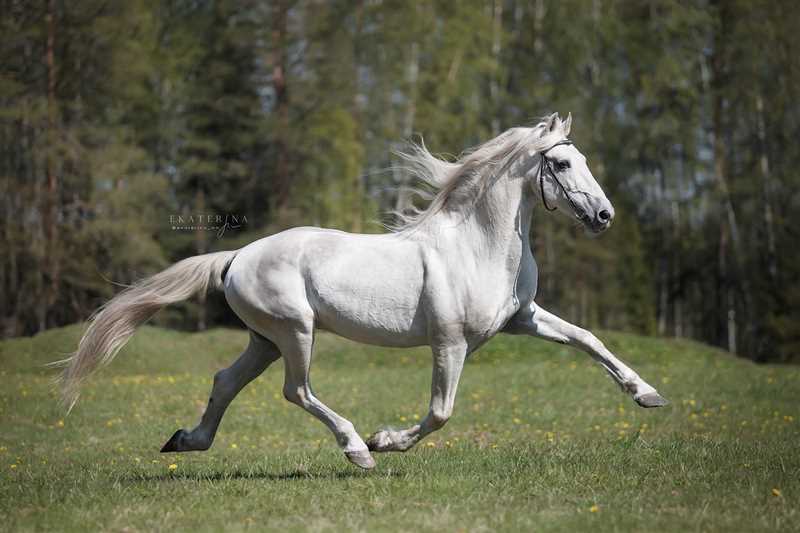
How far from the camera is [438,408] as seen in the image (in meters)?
5.92

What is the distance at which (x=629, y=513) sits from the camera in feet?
16.0

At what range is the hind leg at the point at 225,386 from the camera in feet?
21.4

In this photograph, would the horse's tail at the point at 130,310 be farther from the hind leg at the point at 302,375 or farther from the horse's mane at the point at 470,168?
the horse's mane at the point at 470,168

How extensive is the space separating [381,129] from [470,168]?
25626 millimetres

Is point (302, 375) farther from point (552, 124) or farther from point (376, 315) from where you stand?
point (552, 124)

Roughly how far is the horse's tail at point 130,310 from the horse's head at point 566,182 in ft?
7.75

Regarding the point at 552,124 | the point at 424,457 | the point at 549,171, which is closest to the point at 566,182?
the point at 549,171

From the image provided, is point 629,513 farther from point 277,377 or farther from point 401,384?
point 277,377

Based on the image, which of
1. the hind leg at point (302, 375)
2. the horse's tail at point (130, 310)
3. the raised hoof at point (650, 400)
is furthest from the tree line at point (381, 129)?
the raised hoof at point (650, 400)

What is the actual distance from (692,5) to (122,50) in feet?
65.2

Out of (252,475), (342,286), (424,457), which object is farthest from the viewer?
(424,457)

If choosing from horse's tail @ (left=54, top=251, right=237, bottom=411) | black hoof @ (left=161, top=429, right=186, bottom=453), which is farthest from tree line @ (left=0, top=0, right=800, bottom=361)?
black hoof @ (left=161, top=429, right=186, bottom=453)

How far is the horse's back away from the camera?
6031 mm

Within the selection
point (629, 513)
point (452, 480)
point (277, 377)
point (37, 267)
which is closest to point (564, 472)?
point (452, 480)
